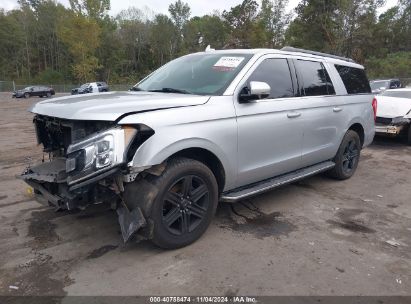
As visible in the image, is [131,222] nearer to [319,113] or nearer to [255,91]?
[255,91]

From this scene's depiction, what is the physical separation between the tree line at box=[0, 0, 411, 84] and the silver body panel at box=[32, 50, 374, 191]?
48.8 meters

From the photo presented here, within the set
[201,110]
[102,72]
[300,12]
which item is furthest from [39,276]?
[102,72]

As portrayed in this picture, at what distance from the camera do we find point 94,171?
3.21 meters

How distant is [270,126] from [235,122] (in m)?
0.58

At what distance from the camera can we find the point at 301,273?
337 cm

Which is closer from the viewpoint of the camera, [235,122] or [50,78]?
[235,122]

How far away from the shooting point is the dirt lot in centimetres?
317

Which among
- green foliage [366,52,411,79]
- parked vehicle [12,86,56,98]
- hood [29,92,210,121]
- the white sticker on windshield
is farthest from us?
green foliage [366,52,411,79]

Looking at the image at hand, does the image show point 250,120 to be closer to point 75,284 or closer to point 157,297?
point 157,297

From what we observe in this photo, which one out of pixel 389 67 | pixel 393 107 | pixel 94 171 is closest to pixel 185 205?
pixel 94 171

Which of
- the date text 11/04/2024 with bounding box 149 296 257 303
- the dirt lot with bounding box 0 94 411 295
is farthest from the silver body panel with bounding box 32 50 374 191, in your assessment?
the date text 11/04/2024 with bounding box 149 296 257 303

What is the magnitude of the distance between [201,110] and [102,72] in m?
70.9

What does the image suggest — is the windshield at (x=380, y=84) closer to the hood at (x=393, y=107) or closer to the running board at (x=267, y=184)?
the hood at (x=393, y=107)

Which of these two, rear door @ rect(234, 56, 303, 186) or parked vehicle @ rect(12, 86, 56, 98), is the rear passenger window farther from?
parked vehicle @ rect(12, 86, 56, 98)
